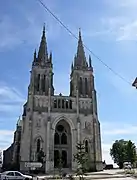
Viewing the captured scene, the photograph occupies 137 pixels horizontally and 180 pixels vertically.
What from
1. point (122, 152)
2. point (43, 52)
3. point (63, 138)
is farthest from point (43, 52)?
point (122, 152)

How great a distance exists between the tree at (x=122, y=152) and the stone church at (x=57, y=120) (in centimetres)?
1024

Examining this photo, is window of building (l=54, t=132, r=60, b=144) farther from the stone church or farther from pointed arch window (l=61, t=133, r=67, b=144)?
pointed arch window (l=61, t=133, r=67, b=144)

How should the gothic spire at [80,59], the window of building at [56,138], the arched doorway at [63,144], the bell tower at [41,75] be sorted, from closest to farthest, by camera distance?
the arched doorway at [63,144] < the window of building at [56,138] < the bell tower at [41,75] < the gothic spire at [80,59]

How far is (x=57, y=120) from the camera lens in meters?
52.8

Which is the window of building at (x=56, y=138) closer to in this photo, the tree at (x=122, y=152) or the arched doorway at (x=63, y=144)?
the arched doorway at (x=63, y=144)

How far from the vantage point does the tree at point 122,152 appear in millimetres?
58000

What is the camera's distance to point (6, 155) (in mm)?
74875

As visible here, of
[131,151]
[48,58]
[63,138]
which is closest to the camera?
[63,138]

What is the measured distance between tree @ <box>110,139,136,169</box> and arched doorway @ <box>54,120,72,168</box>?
15621 mm

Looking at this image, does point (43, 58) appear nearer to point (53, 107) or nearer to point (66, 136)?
point (53, 107)

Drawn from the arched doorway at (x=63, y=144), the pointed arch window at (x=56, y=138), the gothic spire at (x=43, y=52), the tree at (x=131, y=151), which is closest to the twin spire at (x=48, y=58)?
the gothic spire at (x=43, y=52)

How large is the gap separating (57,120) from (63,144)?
5.64 metres

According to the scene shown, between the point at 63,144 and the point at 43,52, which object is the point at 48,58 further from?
the point at 63,144

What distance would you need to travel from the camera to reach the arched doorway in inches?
2051
